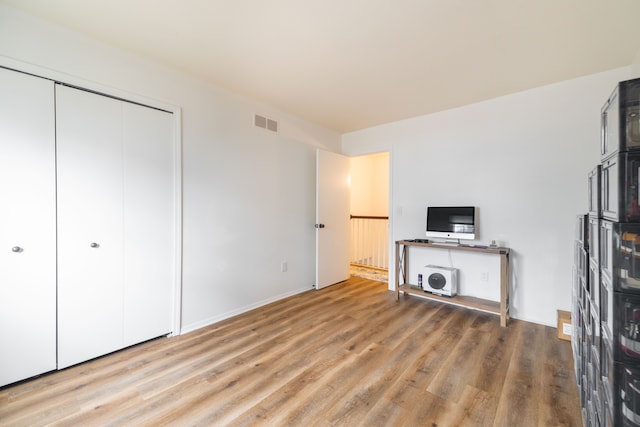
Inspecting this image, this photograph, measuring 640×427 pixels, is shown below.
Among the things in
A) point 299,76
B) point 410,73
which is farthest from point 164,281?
point 410,73

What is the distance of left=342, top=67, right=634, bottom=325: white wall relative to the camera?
258cm

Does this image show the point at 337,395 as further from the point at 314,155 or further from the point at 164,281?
the point at 314,155

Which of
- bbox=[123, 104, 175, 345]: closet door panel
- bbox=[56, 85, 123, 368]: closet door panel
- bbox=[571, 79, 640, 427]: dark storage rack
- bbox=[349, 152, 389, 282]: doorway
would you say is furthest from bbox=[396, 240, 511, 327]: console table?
bbox=[56, 85, 123, 368]: closet door panel

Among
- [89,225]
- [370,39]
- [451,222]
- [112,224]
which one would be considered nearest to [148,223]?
[112,224]

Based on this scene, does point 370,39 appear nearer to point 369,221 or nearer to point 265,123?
point 265,123

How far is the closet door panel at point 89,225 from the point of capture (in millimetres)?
1922

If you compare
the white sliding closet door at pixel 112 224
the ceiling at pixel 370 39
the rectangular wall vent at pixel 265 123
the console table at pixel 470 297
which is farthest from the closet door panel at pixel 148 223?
the console table at pixel 470 297

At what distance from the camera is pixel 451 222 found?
322 centimetres

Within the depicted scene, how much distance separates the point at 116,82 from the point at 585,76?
13.9 feet

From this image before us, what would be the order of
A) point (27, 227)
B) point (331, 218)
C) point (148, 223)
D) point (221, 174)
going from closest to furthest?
point (27, 227)
point (148, 223)
point (221, 174)
point (331, 218)

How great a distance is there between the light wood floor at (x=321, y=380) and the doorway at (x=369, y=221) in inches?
84.7

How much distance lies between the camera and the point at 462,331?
260 centimetres

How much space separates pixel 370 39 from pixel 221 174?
190 cm

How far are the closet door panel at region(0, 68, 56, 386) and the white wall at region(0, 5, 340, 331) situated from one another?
0.94 feet
